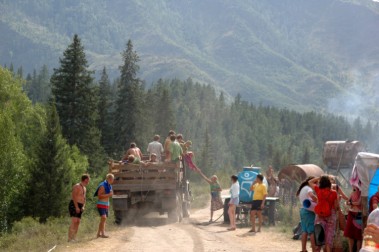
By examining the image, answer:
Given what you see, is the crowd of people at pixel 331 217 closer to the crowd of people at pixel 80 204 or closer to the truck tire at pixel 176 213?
the crowd of people at pixel 80 204

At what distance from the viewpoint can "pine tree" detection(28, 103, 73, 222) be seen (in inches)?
1843

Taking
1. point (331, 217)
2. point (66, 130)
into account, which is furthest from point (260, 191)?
point (66, 130)

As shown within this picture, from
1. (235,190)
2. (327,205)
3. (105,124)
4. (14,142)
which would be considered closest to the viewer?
(327,205)

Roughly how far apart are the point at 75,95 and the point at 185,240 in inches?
1507

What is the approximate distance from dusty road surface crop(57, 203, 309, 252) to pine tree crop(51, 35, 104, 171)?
1328 inches

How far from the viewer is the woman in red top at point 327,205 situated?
39.1ft

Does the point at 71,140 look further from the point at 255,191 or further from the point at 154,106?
the point at 255,191

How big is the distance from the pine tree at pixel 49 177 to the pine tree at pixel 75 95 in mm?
5578

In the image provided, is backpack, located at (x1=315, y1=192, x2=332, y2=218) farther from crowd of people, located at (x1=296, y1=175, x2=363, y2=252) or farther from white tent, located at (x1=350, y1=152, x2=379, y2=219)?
white tent, located at (x1=350, y1=152, x2=379, y2=219)

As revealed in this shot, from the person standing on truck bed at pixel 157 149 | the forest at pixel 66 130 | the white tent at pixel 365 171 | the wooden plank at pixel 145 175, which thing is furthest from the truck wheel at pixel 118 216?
the forest at pixel 66 130

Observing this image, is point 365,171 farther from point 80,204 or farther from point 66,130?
point 66,130

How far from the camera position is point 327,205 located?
11.9 metres

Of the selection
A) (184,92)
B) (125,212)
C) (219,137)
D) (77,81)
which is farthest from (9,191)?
(184,92)

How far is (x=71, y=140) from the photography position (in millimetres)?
54688
